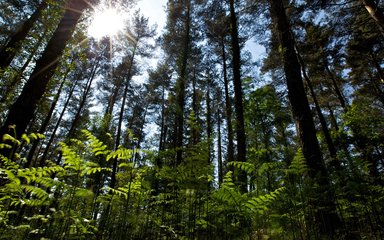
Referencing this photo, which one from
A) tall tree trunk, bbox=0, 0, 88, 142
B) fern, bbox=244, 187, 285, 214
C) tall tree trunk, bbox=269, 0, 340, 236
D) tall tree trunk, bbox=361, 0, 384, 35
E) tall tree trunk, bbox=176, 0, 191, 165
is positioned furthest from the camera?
tall tree trunk, bbox=176, 0, 191, 165

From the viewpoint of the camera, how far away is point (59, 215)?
2314 millimetres

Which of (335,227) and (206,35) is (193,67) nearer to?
(206,35)

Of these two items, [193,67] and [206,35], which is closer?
[206,35]

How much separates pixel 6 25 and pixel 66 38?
14703 millimetres

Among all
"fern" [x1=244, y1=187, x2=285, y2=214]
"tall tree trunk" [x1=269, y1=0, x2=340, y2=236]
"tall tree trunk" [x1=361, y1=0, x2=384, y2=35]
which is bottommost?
"fern" [x1=244, y1=187, x2=285, y2=214]

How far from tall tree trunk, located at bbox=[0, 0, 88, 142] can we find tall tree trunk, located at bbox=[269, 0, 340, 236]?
5036mm

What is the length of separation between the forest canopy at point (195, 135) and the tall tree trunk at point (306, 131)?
29 millimetres

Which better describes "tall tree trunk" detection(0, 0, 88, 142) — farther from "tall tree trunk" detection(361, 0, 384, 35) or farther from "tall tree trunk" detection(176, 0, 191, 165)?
"tall tree trunk" detection(361, 0, 384, 35)

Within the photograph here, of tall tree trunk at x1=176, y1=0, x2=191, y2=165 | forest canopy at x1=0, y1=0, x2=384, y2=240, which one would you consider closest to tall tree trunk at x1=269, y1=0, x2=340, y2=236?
forest canopy at x1=0, y1=0, x2=384, y2=240

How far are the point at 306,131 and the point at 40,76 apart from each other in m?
5.72

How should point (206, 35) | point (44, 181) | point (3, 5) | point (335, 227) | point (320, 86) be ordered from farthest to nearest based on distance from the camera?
point (320, 86) → point (206, 35) → point (3, 5) → point (335, 227) → point (44, 181)

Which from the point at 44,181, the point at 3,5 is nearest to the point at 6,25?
the point at 3,5

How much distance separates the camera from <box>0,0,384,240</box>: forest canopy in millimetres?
3082

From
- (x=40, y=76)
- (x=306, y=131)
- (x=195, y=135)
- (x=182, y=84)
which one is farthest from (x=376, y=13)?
(x=182, y=84)
